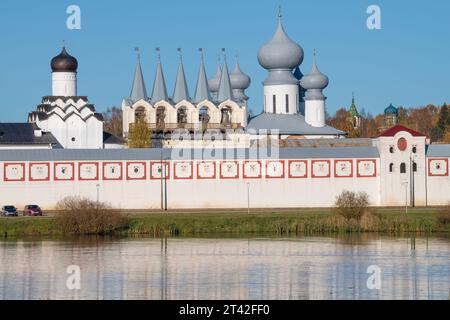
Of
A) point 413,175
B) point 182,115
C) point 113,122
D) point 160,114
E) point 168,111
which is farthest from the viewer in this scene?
point 113,122

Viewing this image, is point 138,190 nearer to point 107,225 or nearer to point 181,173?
point 181,173

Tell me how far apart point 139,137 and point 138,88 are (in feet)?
20.3

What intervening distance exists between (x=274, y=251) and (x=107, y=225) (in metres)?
10.0

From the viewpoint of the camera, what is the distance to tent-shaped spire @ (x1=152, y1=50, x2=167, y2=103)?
79.2 m

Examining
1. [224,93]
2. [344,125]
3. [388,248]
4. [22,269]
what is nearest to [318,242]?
[388,248]

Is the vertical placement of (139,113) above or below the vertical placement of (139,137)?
above

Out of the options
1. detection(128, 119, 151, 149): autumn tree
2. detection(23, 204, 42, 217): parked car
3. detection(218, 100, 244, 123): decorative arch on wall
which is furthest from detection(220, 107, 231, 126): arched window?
detection(23, 204, 42, 217): parked car

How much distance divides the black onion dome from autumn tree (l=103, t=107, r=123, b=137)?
105 ft

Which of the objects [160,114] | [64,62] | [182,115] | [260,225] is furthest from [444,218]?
[64,62]

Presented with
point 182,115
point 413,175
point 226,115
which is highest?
point 226,115

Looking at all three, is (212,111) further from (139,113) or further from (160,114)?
(139,113)

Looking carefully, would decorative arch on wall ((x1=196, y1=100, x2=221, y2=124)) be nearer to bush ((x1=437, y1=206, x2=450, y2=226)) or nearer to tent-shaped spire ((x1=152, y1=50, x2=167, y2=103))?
tent-shaped spire ((x1=152, y1=50, x2=167, y2=103))

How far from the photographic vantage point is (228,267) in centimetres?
3884

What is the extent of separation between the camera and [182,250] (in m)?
44.5
